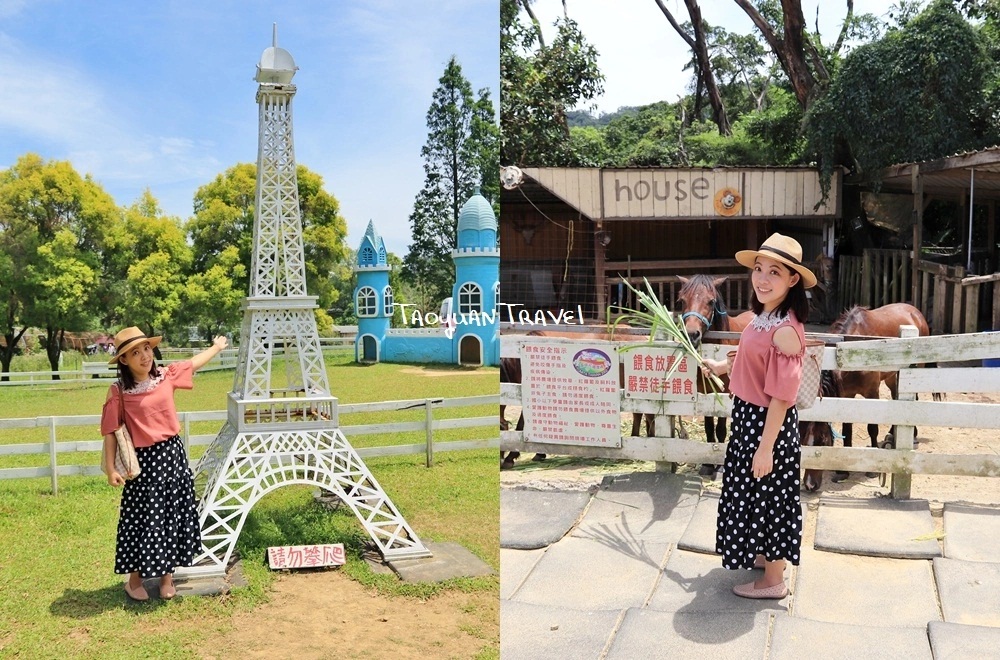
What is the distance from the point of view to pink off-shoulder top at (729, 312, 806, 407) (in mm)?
Result: 1829

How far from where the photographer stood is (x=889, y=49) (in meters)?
3.24

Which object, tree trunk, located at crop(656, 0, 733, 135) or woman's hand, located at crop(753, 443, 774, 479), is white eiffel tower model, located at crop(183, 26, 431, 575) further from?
woman's hand, located at crop(753, 443, 774, 479)

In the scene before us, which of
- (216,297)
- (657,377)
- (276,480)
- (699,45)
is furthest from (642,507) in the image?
(216,297)

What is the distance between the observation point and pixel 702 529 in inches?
98.3

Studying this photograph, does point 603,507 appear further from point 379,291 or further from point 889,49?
point 889,49

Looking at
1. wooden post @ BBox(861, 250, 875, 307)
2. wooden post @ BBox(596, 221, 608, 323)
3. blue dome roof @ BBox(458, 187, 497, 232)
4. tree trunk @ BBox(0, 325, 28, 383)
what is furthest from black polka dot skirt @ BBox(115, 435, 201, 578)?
wooden post @ BBox(861, 250, 875, 307)

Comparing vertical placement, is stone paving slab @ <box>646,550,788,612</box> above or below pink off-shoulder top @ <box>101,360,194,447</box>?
below

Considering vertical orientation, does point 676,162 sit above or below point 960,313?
above

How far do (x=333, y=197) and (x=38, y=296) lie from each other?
112 cm

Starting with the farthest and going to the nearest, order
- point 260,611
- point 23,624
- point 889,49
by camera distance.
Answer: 1. point 889,49
2. point 260,611
3. point 23,624

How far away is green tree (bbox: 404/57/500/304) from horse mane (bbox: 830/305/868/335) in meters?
1.61

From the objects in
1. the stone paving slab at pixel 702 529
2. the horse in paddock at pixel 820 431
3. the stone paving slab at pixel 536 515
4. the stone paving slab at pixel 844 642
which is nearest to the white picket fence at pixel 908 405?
the horse in paddock at pixel 820 431

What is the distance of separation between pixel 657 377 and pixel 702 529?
0.79m

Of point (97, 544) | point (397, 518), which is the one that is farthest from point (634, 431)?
point (97, 544)
